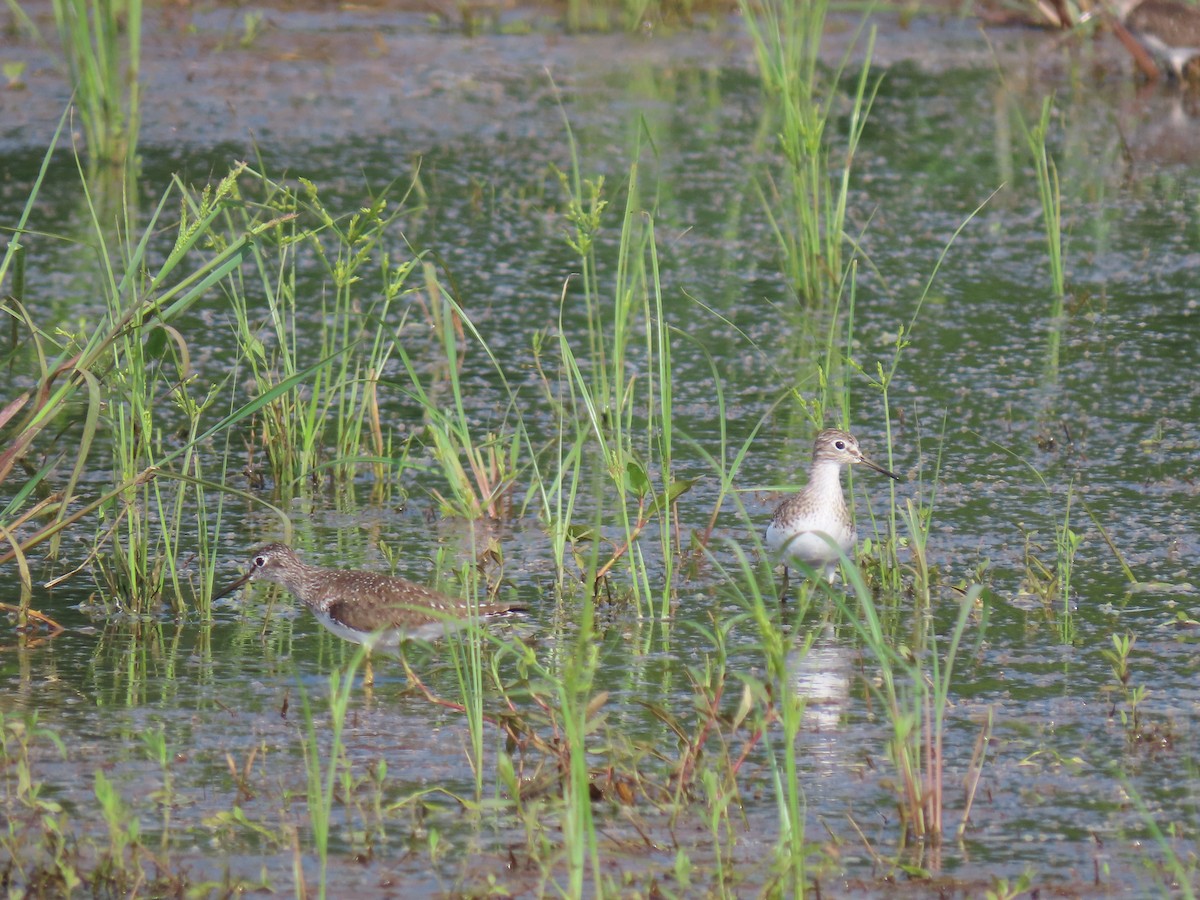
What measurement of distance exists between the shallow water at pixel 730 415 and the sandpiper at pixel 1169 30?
310 mm

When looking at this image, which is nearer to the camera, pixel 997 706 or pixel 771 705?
pixel 771 705

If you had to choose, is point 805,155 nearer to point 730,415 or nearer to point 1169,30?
point 730,415

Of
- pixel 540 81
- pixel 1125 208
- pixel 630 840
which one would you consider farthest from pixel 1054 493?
pixel 540 81

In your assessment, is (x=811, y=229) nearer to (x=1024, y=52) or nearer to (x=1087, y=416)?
(x=1087, y=416)

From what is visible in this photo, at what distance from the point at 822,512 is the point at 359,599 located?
5.10 feet

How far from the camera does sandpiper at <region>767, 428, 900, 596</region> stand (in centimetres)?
612

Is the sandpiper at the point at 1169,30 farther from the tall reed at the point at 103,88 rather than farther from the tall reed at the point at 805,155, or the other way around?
the tall reed at the point at 103,88

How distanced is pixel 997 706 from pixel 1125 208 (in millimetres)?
6323

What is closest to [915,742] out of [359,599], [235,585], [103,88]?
[359,599]

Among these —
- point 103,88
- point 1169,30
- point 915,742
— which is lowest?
point 915,742

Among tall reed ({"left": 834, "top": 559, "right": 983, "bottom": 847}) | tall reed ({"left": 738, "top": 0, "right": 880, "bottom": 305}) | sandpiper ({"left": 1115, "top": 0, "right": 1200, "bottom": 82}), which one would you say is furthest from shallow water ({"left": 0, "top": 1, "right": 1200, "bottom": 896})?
sandpiper ({"left": 1115, "top": 0, "right": 1200, "bottom": 82})

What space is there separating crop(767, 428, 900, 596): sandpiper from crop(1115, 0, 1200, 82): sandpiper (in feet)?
27.4

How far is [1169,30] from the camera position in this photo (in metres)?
13.6

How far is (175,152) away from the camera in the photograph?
38.5 feet
